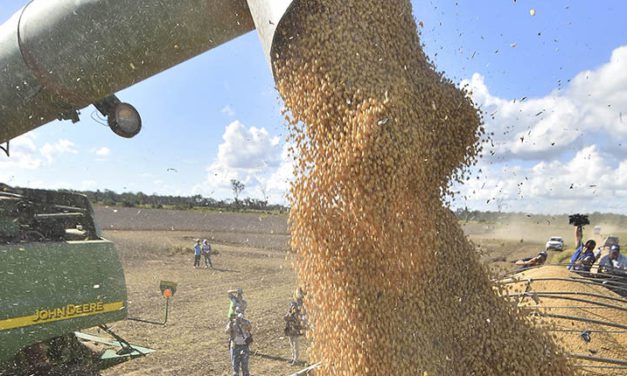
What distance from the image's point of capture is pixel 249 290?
665 inches

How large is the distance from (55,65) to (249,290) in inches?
544

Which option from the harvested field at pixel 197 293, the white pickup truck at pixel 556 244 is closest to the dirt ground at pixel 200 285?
the harvested field at pixel 197 293

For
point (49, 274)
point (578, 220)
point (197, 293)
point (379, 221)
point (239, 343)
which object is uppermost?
point (578, 220)

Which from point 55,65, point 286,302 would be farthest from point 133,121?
point 286,302

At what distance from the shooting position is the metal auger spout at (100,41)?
10.9ft

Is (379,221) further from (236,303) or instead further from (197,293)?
(197,293)

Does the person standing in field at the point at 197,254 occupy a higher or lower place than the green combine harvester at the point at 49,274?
lower

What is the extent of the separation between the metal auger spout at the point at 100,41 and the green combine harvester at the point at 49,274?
2.56 ft

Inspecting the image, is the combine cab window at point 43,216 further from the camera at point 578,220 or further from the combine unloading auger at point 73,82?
the camera at point 578,220

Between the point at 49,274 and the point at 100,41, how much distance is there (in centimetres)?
167

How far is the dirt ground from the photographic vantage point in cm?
914

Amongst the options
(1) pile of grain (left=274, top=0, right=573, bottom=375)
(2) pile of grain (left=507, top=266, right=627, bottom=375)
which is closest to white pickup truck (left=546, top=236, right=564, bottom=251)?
(2) pile of grain (left=507, top=266, right=627, bottom=375)

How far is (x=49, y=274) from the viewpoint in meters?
3.79

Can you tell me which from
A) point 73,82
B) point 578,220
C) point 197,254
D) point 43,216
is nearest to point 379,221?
point 73,82
